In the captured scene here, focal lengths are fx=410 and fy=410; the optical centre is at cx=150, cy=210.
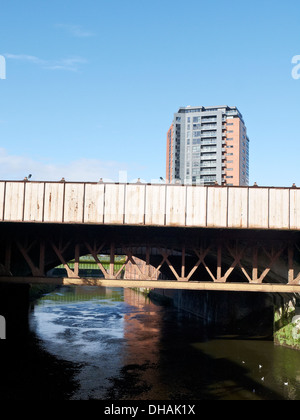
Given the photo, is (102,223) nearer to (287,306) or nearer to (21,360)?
(21,360)

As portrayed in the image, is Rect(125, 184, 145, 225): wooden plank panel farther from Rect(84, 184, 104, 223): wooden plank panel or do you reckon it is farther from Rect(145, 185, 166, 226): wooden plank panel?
Rect(84, 184, 104, 223): wooden plank panel

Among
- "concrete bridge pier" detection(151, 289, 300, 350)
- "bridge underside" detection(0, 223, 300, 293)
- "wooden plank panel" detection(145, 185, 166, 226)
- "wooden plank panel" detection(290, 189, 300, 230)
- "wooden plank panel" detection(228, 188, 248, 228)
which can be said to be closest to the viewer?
"wooden plank panel" detection(290, 189, 300, 230)

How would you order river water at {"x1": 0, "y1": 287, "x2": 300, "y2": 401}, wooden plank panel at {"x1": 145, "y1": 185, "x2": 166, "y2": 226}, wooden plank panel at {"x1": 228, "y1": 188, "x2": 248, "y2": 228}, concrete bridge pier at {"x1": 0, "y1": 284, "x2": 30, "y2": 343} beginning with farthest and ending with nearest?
concrete bridge pier at {"x1": 0, "y1": 284, "x2": 30, "y2": 343} → wooden plank panel at {"x1": 145, "y1": 185, "x2": 166, "y2": 226} → wooden plank panel at {"x1": 228, "y1": 188, "x2": 248, "y2": 228} → river water at {"x1": 0, "y1": 287, "x2": 300, "y2": 401}

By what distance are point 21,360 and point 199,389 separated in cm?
1337

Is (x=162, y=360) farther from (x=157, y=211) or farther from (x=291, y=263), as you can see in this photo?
(x=291, y=263)

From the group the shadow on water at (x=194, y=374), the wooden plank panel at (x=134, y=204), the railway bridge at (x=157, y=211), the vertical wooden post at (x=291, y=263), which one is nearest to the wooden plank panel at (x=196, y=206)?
the railway bridge at (x=157, y=211)

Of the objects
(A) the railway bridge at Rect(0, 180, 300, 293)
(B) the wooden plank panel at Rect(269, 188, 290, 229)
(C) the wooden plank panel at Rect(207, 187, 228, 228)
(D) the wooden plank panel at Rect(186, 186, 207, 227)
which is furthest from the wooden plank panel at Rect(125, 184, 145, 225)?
(B) the wooden plank panel at Rect(269, 188, 290, 229)

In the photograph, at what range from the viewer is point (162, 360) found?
3056 centimetres

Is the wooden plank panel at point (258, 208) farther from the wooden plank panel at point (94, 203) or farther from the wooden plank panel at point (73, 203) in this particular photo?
the wooden plank panel at point (73, 203)

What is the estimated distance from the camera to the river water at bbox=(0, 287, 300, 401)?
23141mm

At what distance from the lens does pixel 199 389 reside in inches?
938

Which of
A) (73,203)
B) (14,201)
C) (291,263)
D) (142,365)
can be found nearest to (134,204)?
(73,203)

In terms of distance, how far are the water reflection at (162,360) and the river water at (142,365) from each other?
0.05 metres

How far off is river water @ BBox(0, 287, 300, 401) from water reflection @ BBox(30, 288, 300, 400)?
54mm
